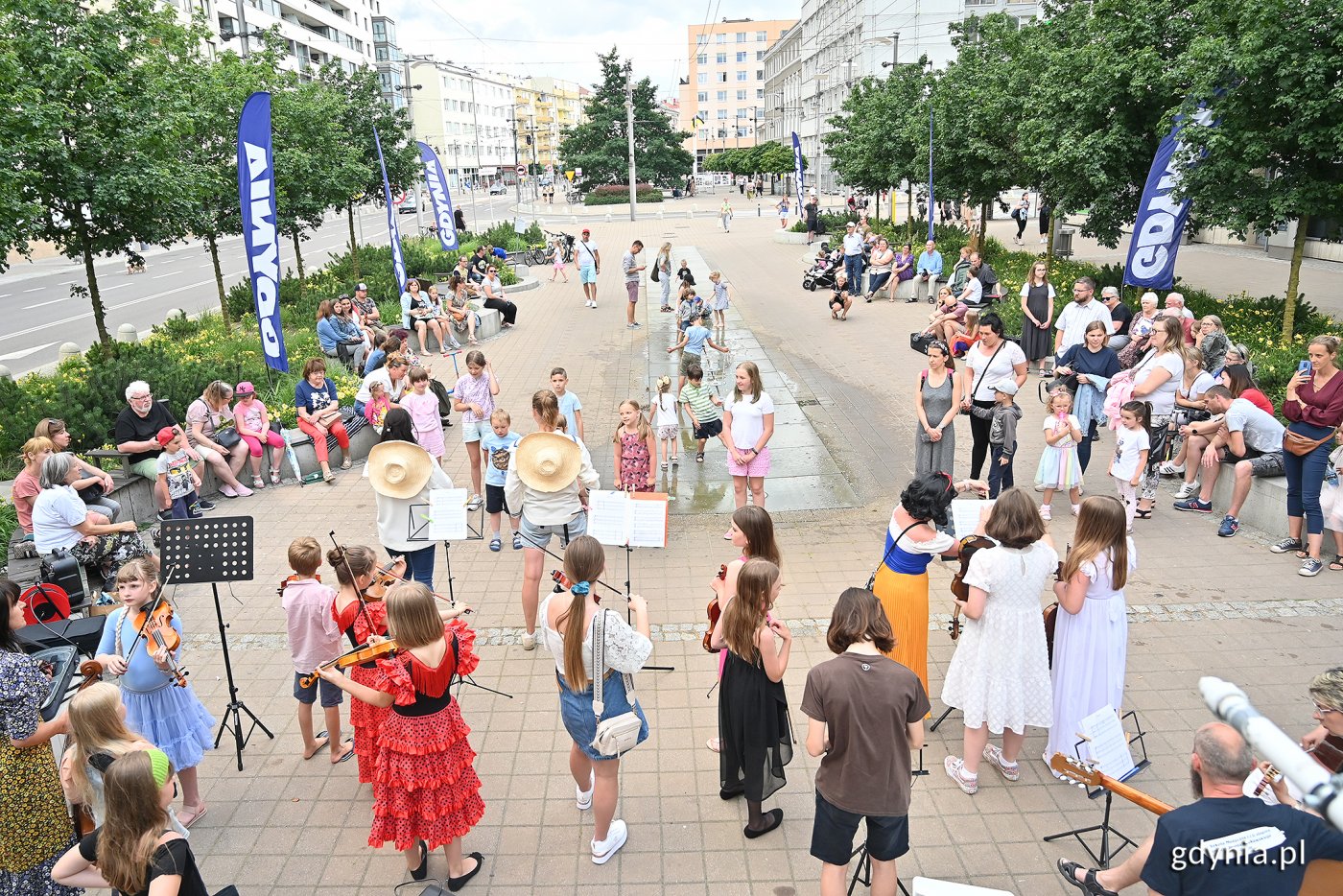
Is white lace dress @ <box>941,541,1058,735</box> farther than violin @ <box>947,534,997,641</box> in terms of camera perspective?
No

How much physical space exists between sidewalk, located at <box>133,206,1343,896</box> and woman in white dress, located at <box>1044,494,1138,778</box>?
0.58 m

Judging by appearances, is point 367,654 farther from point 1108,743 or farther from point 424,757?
point 1108,743

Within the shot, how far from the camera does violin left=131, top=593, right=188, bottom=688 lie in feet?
16.6

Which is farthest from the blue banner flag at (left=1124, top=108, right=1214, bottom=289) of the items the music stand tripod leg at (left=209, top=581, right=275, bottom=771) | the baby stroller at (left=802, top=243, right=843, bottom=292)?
the music stand tripod leg at (left=209, top=581, right=275, bottom=771)

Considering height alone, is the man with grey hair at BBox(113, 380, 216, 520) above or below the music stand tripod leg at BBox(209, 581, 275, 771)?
above

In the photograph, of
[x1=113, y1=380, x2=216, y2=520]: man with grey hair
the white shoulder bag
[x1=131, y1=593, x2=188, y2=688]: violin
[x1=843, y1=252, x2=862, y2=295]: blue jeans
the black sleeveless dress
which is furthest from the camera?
[x1=843, y1=252, x2=862, y2=295]: blue jeans

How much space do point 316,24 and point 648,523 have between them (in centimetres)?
8620

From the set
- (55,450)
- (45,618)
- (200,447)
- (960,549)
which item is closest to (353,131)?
(200,447)

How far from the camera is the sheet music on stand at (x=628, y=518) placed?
6262mm

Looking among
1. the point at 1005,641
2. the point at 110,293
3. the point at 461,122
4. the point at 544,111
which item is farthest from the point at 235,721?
the point at 544,111

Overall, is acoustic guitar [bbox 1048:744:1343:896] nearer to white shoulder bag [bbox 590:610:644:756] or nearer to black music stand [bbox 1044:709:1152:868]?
black music stand [bbox 1044:709:1152:868]

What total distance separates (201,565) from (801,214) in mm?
38544

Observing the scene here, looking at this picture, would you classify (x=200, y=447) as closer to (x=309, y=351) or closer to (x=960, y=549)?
(x=309, y=351)

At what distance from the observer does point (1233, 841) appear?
308cm
